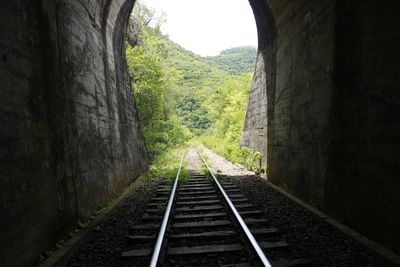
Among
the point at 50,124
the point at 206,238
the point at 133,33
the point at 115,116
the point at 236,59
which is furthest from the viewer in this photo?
the point at 236,59

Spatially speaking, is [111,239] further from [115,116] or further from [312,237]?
[115,116]

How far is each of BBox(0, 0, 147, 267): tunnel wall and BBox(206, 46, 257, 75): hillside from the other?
110244 mm

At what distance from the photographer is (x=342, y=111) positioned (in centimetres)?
522

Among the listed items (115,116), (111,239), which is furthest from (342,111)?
(115,116)

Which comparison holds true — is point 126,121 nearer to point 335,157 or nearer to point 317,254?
point 335,157

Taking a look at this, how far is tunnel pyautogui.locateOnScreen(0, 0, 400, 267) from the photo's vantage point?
351cm

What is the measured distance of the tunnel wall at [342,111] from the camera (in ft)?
13.0

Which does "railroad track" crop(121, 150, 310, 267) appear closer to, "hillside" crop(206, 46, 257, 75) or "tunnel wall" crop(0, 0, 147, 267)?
"tunnel wall" crop(0, 0, 147, 267)

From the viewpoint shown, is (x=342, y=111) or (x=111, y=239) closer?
(x=111, y=239)

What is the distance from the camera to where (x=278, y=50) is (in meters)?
8.97

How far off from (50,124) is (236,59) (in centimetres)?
12773

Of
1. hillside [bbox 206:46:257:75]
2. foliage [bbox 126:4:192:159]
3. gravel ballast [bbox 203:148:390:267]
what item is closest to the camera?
gravel ballast [bbox 203:148:390:267]

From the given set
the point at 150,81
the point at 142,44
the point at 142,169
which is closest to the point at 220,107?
the point at 142,44

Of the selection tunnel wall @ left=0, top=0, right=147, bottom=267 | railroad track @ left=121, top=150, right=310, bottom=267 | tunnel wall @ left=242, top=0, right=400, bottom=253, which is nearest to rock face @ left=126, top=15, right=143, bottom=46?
tunnel wall @ left=0, top=0, right=147, bottom=267
